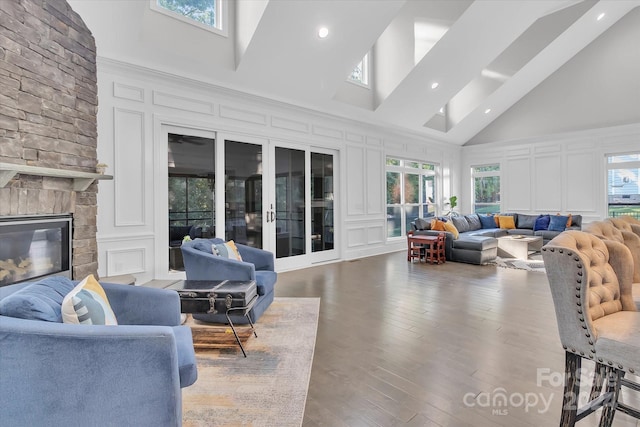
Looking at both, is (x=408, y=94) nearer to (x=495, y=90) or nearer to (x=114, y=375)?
(x=495, y=90)

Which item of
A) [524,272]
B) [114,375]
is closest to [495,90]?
[524,272]

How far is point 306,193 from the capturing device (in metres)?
6.19

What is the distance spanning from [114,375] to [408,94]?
6.74 metres

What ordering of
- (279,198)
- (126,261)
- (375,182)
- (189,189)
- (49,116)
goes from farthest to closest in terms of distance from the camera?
1. (375,182)
2. (279,198)
3. (189,189)
4. (126,261)
5. (49,116)

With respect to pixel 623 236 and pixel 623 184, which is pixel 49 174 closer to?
pixel 623 236

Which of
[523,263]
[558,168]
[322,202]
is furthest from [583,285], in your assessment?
[558,168]

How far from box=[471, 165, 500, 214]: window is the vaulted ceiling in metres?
1.94

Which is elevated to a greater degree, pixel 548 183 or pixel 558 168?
pixel 558 168

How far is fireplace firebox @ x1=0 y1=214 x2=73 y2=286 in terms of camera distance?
2752 millimetres

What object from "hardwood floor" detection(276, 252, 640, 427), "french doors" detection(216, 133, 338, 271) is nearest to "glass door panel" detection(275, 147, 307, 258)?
"french doors" detection(216, 133, 338, 271)

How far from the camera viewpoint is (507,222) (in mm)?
8641

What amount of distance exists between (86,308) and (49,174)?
2.09 m

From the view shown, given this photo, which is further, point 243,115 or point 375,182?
point 375,182

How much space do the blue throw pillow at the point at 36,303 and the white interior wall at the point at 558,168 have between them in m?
10.4
